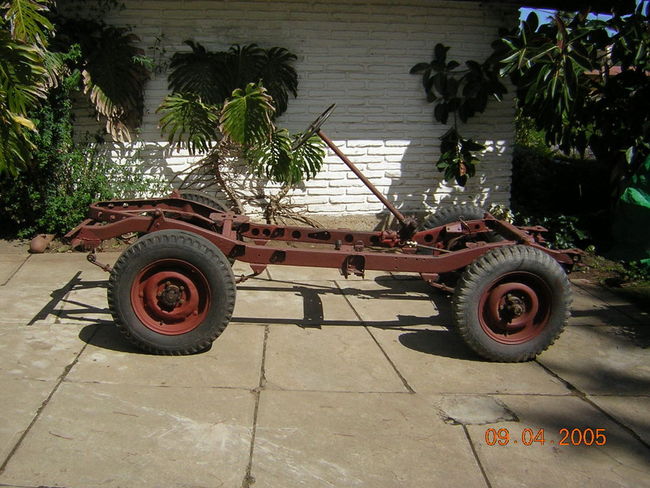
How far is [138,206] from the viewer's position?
5301mm

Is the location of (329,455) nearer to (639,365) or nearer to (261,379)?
(261,379)

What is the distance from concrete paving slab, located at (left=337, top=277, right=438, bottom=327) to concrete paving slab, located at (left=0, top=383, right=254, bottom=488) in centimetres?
186

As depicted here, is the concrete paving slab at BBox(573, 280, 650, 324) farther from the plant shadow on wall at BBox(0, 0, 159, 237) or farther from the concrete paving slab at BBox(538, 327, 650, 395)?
the plant shadow on wall at BBox(0, 0, 159, 237)

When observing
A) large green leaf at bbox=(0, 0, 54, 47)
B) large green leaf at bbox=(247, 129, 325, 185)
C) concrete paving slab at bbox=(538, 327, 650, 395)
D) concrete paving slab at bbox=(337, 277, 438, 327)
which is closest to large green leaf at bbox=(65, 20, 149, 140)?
large green leaf at bbox=(0, 0, 54, 47)

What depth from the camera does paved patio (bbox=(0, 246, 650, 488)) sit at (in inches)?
130

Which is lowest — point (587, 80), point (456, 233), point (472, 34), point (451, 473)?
point (451, 473)

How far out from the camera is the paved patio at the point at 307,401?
3.30m

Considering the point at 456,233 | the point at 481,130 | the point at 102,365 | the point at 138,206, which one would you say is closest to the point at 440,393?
the point at 456,233

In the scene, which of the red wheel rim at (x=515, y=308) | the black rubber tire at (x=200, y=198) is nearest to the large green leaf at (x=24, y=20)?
the black rubber tire at (x=200, y=198)

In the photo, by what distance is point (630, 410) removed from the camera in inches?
165

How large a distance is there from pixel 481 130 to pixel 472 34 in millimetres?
1129

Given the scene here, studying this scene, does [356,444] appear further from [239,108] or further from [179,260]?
[239,108]

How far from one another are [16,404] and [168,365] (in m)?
0.96

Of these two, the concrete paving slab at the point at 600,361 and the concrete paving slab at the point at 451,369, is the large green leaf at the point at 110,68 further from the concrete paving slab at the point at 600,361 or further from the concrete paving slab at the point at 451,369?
A: the concrete paving slab at the point at 600,361
